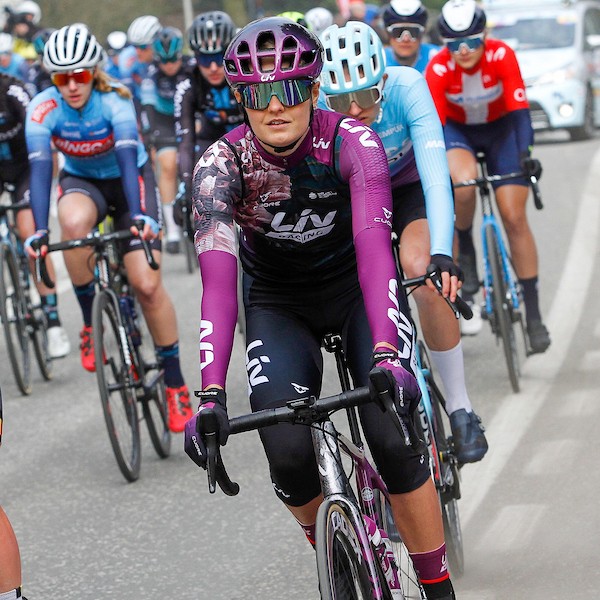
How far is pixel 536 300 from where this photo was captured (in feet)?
29.3

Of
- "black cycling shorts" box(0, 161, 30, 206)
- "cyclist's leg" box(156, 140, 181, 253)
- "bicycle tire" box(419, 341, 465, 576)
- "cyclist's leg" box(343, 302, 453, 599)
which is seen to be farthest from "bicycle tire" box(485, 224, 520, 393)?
"cyclist's leg" box(156, 140, 181, 253)

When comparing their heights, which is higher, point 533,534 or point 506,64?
point 506,64

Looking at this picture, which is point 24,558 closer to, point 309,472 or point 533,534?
point 533,534

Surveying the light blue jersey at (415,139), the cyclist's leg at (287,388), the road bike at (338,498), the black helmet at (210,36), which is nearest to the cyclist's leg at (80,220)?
the black helmet at (210,36)

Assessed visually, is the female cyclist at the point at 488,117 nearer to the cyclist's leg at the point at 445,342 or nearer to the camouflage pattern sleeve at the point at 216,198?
the cyclist's leg at the point at 445,342

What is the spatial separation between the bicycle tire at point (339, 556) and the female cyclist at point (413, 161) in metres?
1.36

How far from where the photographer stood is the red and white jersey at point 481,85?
889 centimetres

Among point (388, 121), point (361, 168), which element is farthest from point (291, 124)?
point (388, 121)

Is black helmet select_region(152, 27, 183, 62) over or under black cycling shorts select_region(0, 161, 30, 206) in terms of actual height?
under

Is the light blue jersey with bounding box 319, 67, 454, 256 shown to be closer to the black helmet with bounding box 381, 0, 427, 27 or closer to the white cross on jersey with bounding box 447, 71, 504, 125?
the white cross on jersey with bounding box 447, 71, 504, 125

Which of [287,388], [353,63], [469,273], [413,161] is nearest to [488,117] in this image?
[469,273]

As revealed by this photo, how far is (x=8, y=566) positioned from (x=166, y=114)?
12196 mm

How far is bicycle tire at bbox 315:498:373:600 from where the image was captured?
3.64 metres

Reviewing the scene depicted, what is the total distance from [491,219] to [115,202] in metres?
2.21
